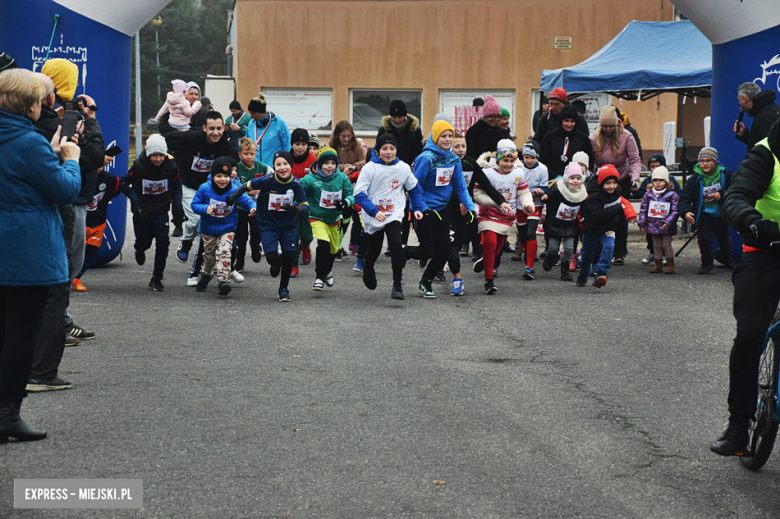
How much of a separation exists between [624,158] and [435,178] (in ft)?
12.5

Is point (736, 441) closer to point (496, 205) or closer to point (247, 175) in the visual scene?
point (496, 205)

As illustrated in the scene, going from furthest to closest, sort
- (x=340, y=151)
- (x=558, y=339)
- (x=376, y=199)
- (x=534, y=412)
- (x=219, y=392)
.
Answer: (x=340, y=151)
(x=376, y=199)
(x=558, y=339)
(x=219, y=392)
(x=534, y=412)

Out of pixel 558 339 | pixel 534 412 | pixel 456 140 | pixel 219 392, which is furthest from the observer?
pixel 456 140

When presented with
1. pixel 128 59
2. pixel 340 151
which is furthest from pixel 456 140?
pixel 128 59

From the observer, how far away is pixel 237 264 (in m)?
11.8

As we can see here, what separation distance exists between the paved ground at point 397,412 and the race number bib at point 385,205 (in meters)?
1.01

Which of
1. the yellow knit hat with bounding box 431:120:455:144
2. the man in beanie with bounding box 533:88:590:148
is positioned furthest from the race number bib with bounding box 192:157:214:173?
the man in beanie with bounding box 533:88:590:148

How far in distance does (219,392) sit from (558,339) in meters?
3.12

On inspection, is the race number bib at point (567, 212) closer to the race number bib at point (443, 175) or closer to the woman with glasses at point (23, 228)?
the race number bib at point (443, 175)

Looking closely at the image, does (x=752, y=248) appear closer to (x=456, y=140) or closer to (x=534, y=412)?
(x=534, y=412)

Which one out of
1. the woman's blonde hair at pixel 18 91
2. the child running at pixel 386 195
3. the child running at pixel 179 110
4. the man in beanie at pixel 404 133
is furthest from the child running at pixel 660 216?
the woman's blonde hair at pixel 18 91

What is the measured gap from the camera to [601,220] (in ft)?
34.4

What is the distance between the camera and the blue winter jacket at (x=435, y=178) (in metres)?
9.81

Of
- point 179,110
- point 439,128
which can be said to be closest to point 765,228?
point 439,128
